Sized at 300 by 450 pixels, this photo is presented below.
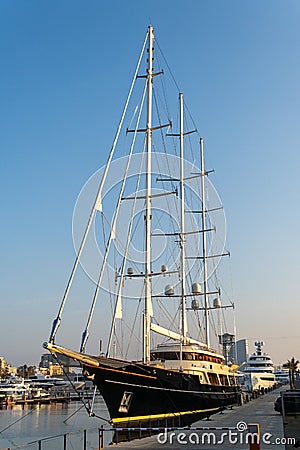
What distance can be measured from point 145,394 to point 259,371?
4020 inches

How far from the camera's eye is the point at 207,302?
5841cm

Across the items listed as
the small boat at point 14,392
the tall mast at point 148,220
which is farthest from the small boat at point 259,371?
the tall mast at point 148,220

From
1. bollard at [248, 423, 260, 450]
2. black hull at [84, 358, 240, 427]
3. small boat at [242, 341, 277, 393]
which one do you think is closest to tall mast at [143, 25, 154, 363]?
black hull at [84, 358, 240, 427]

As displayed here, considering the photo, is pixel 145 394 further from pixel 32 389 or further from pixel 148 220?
pixel 32 389

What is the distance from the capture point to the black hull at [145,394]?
25.7 metres

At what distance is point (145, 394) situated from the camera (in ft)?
91.1

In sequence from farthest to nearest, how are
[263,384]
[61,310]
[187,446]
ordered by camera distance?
1. [263,384]
2. [61,310]
3. [187,446]

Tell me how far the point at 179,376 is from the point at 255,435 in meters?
19.3

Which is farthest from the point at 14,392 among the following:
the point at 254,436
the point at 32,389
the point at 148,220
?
the point at 254,436

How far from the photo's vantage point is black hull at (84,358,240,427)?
25.7 meters

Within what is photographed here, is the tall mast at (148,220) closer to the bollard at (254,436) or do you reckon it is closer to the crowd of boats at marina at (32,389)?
the bollard at (254,436)

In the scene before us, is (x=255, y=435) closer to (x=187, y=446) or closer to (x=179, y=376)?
(x=187, y=446)

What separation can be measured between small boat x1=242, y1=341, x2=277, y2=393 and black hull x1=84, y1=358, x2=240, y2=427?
85510mm

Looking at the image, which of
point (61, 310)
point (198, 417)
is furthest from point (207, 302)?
point (61, 310)
